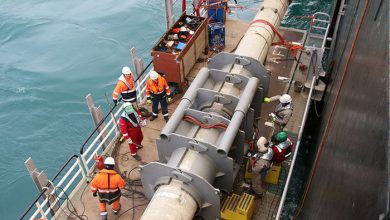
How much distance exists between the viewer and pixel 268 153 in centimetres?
912

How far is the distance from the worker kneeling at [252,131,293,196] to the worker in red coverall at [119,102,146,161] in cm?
354

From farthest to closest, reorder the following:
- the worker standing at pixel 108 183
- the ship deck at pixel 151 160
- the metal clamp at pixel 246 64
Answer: the ship deck at pixel 151 160 < the metal clamp at pixel 246 64 < the worker standing at pixel 108 183

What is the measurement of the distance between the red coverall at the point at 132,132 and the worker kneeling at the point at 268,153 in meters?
3.59

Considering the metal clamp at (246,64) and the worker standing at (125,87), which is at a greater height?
A: the metal clamp at (246,64)

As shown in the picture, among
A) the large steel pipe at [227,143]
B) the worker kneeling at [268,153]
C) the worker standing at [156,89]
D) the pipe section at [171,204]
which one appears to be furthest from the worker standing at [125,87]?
the pipe section at [171,204]

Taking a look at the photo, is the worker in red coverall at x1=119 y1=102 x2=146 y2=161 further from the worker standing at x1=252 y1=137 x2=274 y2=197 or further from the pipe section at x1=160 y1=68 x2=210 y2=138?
the worker standing at x1=252 y1=137 x2=274 y2=197

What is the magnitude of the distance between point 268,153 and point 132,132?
13.1 feet

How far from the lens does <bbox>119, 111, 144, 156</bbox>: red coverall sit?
33.8 feet

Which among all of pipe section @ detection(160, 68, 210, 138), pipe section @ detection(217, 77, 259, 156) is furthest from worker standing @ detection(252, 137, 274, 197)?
pipe section @ detection(160, 68, 210, 138)

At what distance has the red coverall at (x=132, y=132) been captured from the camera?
33.8 feet

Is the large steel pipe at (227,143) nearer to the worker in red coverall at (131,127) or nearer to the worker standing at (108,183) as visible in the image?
the worker standing at (108,183)

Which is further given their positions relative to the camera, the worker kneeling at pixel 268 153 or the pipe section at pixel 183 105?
the worker kneeling at pixel 268 153

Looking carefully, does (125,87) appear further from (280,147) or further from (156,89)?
(280,147)

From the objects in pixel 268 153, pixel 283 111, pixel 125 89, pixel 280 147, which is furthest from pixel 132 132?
pixel 283 111
